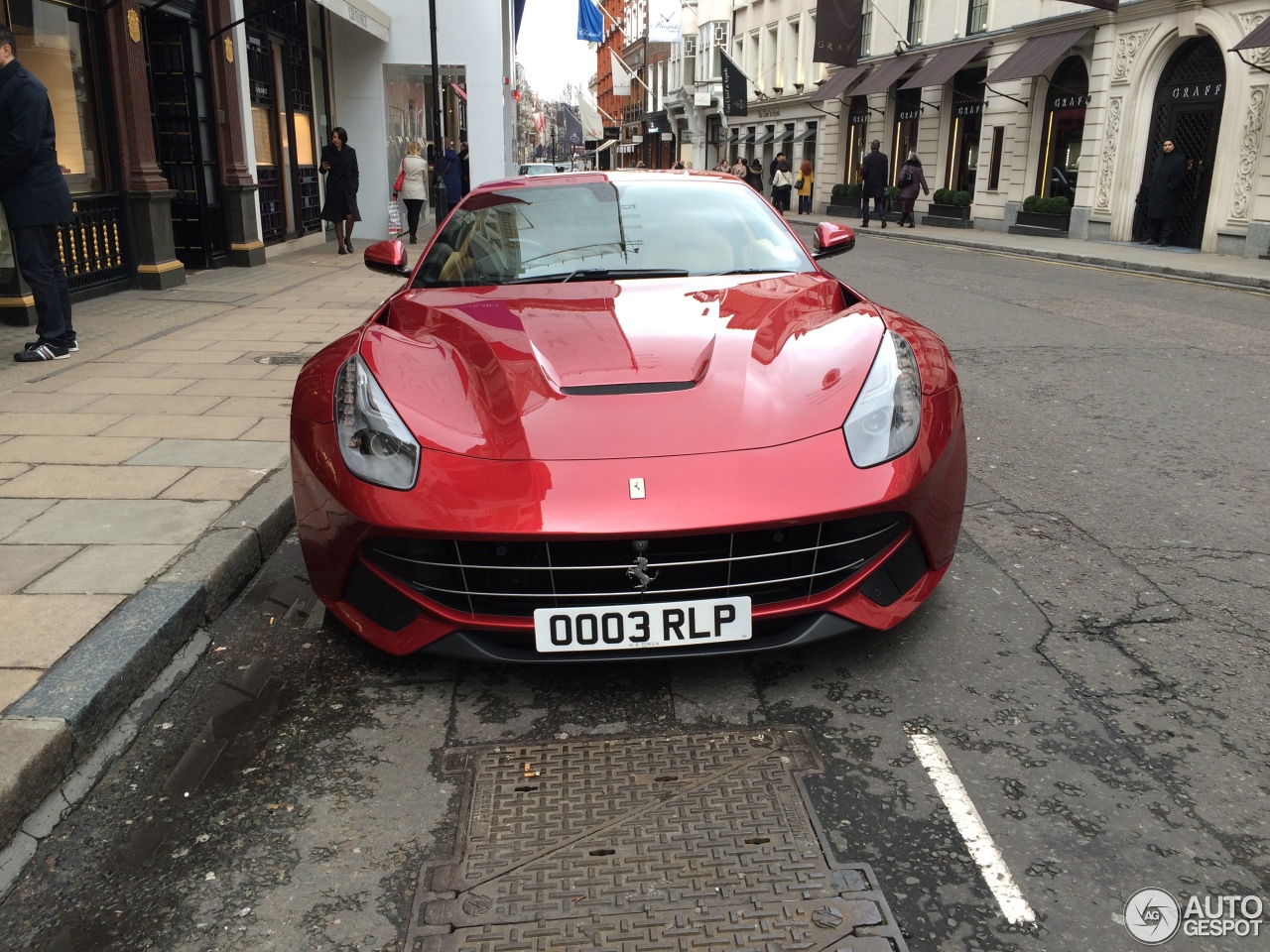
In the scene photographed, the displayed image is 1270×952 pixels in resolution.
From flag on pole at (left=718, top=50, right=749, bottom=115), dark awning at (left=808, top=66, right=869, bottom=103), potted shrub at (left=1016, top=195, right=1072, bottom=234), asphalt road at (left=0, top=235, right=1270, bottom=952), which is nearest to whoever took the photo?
asphalt road at (left=0, top=235, right=1270, bottom=952)

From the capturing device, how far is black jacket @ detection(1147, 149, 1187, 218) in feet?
60.7

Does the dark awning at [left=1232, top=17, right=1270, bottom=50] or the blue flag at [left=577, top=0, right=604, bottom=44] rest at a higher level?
the blue flag at [left=577, top=0, right=604, bottom=44]

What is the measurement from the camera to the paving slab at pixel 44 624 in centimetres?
279

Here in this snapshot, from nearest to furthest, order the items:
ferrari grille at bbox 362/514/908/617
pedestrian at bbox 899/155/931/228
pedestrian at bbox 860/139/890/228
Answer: ferrari grille at bbox 362/514/908/617 < pedestrian at bbox 899/155/931/228 < pedestrian at bbox 860/139/890/228

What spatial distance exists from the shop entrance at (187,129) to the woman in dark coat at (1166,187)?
1597 centimetres

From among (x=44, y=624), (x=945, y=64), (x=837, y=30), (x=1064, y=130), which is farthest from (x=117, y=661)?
(x=837, y=30)

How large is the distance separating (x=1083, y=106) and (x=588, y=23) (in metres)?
21.7

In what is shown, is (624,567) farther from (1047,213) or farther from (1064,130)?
(1064,130)

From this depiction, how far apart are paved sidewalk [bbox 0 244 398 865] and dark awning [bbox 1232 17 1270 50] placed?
15397mm

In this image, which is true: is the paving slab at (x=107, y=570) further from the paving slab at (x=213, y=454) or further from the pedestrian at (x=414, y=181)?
the pedestrian at (x=414, y=181)

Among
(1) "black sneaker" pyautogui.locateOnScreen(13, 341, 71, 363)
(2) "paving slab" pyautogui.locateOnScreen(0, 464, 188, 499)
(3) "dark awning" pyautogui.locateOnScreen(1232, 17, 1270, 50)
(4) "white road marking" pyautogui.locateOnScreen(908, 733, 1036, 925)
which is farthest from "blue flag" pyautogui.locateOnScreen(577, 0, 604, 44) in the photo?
(4) "white road marking" pyautogui.locateOnScreen(908, 733, 1036, 925)

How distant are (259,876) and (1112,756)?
1.92 meters

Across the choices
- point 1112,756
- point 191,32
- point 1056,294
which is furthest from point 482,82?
point 1112,756

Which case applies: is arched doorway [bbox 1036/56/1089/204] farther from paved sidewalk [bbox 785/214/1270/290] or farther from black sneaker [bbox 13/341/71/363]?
black sneaker [bbox 13/341/71/363]
